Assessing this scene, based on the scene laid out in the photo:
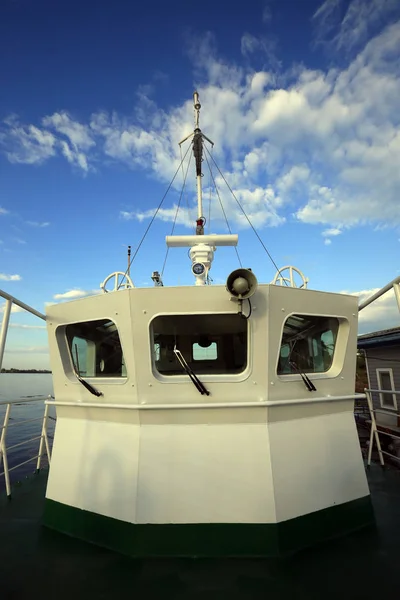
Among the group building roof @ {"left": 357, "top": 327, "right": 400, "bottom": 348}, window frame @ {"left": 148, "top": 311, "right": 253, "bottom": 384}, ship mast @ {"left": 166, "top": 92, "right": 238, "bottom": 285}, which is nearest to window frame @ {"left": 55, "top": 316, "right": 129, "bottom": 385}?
window frame @ {"left": 148, "top": 311, "right": 253, "bottom": 384}

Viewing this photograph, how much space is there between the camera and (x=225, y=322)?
4.81 metres

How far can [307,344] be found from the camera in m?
5.31

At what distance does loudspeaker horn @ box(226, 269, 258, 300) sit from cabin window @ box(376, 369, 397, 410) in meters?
12.8

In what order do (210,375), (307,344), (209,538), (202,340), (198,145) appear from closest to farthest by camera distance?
(209,538) → (210,375) → (202,340) → (307,344) → (198,145)

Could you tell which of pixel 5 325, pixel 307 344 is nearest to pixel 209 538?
pixel 307 344

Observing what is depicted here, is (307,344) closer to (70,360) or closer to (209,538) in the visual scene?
(209,538)

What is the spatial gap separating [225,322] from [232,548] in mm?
2779

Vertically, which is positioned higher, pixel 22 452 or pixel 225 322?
pixel 225 322

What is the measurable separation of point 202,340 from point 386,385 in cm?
1286

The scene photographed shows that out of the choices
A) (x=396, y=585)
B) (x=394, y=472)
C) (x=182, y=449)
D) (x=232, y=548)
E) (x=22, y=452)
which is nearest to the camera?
(x=396, y=585)

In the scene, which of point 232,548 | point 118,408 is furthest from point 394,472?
point 118,408

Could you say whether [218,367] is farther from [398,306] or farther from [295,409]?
[398,306]

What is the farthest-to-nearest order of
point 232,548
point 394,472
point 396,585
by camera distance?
point 394,472 → point 232,548 → point 396,585

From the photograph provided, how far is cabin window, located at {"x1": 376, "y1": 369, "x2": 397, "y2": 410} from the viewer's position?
1415 centimetres
